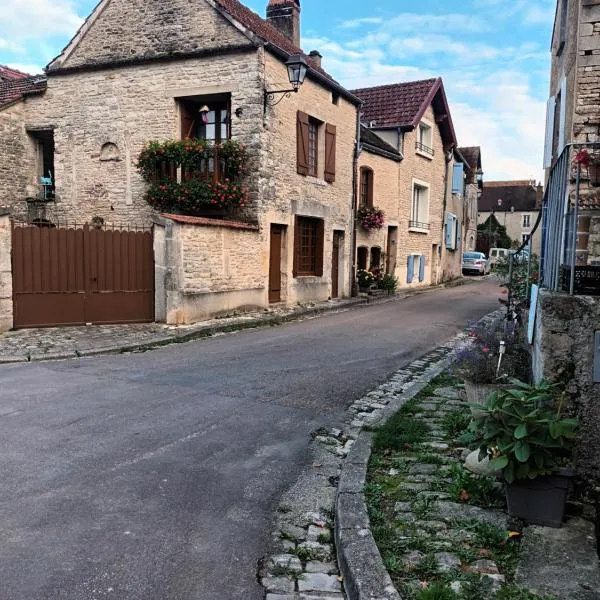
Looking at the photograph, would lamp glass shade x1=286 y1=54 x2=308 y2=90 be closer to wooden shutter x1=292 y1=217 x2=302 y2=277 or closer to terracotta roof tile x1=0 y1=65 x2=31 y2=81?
wooden shutter x1=292 y1=217 x2=302 y2=277

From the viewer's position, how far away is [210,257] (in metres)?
12.4

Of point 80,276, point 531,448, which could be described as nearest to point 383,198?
point 80,276

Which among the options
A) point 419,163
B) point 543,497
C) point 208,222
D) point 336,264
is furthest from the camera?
point 419,163

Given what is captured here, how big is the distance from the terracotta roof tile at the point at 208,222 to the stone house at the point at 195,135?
0.03 metres

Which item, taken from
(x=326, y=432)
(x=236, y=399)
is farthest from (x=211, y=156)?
(x=326, y=432)

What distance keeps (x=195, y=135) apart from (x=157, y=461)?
12118mm

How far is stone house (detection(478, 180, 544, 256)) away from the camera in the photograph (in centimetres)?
6450

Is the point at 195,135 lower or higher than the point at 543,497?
higher

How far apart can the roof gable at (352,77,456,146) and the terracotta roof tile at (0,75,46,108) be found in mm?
12250

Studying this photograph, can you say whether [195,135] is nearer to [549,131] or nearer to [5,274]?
[5,274]

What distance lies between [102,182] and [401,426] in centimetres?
1281

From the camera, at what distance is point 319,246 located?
1720 centimetres

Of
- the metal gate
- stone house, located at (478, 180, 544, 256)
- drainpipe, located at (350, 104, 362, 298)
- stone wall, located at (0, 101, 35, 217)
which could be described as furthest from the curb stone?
stone house, located at (478, 180, 544, 256)

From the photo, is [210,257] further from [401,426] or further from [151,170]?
[401,426]
